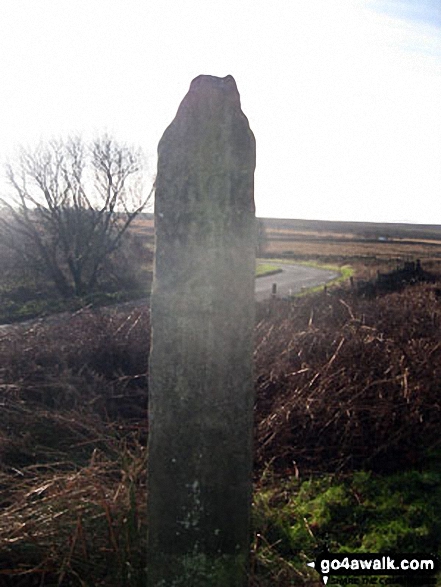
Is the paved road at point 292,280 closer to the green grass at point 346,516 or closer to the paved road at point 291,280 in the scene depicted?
the paved road at point 291,280

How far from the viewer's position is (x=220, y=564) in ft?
9.22

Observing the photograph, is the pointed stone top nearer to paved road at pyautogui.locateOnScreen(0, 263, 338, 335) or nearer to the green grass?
the green grass

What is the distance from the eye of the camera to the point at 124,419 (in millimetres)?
6387

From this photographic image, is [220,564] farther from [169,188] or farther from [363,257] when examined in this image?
[363,257]

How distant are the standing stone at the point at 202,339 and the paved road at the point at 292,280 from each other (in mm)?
19802

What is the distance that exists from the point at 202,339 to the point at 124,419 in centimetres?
400

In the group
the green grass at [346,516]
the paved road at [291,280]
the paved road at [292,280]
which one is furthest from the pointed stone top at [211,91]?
the paved road at [292,280]

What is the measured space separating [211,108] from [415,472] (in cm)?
383

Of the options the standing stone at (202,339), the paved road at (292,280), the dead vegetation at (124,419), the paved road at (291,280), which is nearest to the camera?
the standing stone at (202,339)

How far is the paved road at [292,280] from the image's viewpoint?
24800mm

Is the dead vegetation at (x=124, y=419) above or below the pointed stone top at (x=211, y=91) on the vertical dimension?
below

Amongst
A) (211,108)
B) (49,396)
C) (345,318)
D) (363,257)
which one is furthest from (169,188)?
(363,257)

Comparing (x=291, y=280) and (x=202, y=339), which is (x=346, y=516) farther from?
(x=291, y=280)

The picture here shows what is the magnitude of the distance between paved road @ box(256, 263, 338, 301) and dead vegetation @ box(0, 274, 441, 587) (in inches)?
582
